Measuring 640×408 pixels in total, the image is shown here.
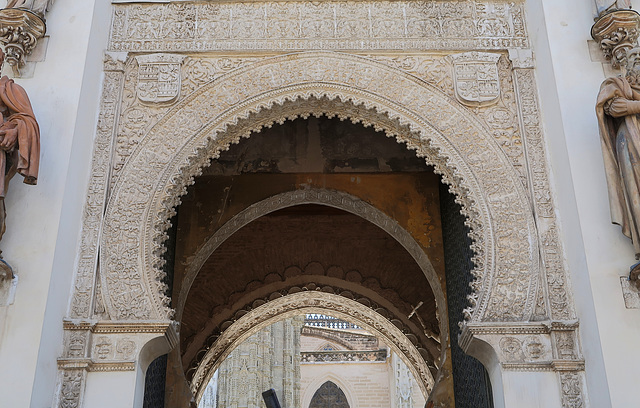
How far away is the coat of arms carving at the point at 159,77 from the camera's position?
5352mm

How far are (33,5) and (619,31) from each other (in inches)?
152

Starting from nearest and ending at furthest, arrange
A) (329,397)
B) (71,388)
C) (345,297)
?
(71,388) < (345,297) < (329,397)

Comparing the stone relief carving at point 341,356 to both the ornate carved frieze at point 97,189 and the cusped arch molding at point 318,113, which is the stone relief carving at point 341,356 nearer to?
the cusped arch molding at point 318,113

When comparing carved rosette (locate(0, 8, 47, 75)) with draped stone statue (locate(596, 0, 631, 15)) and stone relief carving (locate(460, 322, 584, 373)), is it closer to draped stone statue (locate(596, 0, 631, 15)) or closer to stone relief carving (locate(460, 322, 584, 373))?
stone relief carving (locate(460, 322, 584, 373))

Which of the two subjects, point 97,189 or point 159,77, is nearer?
point 97,189

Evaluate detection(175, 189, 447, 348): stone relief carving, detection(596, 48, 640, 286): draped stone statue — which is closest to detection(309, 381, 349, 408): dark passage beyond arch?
detection(175, 189, 447, 348): stone relief carving

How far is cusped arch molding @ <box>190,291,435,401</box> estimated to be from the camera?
8.29 meters

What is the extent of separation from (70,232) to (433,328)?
4.55m

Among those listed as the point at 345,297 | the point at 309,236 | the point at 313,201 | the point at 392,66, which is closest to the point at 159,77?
the point at 392,66

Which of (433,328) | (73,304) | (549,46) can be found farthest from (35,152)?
(433,328)

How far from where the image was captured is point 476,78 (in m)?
5.41

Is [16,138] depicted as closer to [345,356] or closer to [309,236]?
[309,236]

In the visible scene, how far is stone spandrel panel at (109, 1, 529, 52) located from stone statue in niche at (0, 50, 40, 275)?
108 centimetres

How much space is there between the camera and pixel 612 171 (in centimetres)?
453
